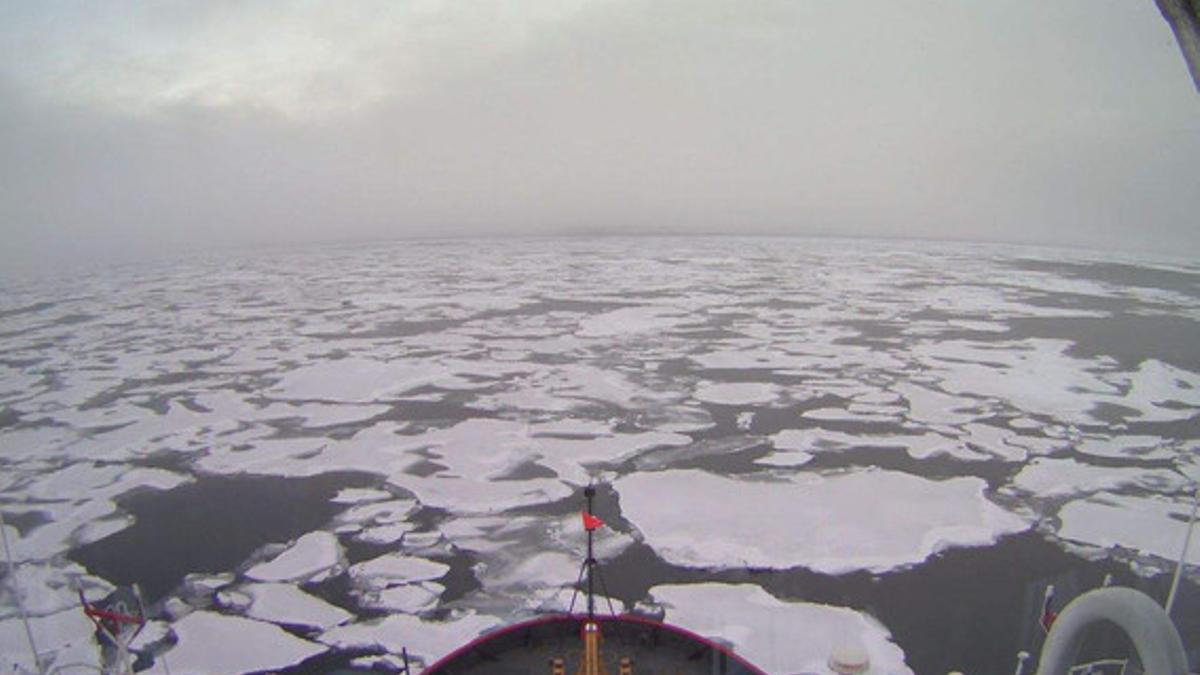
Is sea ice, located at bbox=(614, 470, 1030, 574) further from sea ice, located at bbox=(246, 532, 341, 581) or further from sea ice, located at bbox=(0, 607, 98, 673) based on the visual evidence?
sea ice, located at bbox=(0, 607, 98, 673)

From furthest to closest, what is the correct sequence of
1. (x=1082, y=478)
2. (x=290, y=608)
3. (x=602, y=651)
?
(x=1082, y=478) → (x=290, y=608) → (x=602, y=651)

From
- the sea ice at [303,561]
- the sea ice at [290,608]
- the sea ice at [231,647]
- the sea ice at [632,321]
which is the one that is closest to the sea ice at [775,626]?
the sea ice at [290,608]

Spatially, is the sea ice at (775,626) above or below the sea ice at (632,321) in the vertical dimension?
below

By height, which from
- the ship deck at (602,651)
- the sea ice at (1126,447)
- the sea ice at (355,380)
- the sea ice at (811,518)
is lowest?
the sea ice at (811,518)

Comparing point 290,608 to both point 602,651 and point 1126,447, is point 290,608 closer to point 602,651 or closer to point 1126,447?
point 602,651

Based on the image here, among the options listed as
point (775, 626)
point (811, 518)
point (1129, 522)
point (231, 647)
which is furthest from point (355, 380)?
point (1129, 522)

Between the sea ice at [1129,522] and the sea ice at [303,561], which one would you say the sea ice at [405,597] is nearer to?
the sea ice at [303,561]
